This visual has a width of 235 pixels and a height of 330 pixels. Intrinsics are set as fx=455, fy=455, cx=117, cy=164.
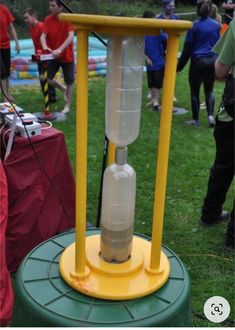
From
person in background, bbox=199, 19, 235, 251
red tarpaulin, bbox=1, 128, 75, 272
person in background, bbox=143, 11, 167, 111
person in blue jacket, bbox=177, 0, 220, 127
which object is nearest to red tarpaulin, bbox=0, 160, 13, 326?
red tarpaulin, bbox=1, 128, 75, 272

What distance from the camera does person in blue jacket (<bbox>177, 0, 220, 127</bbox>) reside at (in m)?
5.74

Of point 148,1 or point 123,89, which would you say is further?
point 148,1

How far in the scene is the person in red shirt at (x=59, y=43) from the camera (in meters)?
6.19

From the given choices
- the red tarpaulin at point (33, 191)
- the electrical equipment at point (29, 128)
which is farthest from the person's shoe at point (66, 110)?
the electrical equipment at point (29, 128)

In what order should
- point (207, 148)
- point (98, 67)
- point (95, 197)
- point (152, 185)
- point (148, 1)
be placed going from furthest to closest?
point (148, 1) → point (98, 67) → point (207, 148) → point (152, 185) → point (95, 197)

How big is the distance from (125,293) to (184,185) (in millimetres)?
2969

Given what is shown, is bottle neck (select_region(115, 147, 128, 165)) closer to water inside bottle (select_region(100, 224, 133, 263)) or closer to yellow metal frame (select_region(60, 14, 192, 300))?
yellow metal frame (select_region(60, 14, 192, 300))

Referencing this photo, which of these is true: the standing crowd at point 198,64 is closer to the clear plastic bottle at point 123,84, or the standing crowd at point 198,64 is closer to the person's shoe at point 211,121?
the person's shoe at point 211,121

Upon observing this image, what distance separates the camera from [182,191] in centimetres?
419

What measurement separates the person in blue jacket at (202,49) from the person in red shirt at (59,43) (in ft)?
5.12

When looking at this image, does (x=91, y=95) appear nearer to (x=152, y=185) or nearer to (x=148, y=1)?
(x=152, y=185)

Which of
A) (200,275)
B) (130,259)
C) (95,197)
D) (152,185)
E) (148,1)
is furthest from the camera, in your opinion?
(148,1)

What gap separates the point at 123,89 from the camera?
1.33m

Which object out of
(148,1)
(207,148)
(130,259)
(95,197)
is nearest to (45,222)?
(95,197)
